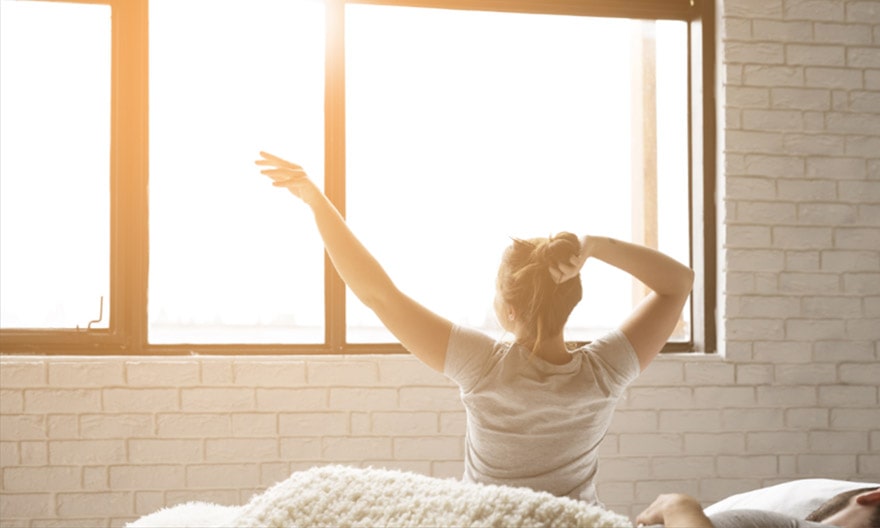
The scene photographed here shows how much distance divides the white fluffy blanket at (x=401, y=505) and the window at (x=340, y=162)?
6.42 feet

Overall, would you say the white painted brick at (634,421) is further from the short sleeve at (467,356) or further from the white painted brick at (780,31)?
the short sleeve at (467,356)

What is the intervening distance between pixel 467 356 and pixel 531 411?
14 cm

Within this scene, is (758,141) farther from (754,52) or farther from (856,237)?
(856,237)

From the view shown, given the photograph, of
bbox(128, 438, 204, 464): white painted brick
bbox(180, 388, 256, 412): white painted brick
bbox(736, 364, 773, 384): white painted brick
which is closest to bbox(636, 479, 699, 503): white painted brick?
bbox(736, 364, 773, 384): white painted brick

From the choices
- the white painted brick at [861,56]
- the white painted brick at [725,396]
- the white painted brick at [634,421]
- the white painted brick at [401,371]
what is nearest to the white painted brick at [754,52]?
the white painted brick at [861,56]

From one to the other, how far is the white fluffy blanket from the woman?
42 cm

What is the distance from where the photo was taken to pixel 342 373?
2918mm

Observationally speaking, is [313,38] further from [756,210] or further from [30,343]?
[756,210]

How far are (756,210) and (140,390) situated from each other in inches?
85.8

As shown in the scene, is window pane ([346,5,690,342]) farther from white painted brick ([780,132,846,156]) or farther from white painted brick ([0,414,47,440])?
white painted brick ([0,414,47,440])

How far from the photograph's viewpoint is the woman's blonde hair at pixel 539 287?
1.53 metres

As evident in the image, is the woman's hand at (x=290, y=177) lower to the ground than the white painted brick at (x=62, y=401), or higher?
higher

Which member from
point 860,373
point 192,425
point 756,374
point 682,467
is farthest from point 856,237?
point 192,425

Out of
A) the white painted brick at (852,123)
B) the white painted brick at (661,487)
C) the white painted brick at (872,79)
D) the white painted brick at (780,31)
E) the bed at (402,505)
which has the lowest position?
the white painted brick at (661,487)
